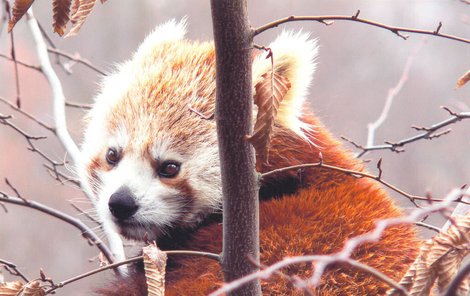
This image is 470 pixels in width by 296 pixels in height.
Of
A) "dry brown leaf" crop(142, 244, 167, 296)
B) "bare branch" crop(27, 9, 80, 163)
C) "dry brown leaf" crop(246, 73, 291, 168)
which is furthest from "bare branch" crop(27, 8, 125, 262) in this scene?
"dry brown leaf" crop(246, 73, 291, 168)

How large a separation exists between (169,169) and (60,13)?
814mm

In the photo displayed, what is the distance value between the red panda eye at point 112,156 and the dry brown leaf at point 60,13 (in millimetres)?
836

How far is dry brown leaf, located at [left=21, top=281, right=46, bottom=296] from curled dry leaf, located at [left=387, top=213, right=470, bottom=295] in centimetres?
75

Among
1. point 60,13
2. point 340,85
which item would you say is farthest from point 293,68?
point 340,85

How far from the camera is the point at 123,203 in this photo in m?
2.19

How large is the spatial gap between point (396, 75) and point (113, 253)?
153 inches

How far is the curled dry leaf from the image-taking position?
123 cm

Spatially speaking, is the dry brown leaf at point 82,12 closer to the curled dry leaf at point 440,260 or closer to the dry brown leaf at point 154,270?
the dry brown leaf at point 154,270

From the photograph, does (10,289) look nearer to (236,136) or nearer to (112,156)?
(236,136)

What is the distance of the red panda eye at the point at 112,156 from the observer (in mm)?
2404

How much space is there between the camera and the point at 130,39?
6.97m

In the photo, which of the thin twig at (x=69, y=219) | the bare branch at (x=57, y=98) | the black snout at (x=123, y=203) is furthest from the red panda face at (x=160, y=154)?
the bare branch at (x=57, y=98)

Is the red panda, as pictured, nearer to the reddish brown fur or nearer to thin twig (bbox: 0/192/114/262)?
the reddish brown fur

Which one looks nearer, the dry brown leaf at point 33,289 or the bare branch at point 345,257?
the bare branch at point 345,257
